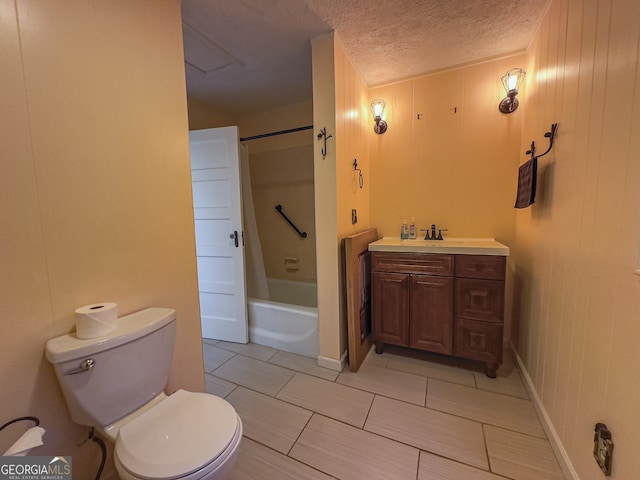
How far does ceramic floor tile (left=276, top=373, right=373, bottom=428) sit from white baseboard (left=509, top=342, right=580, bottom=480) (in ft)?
2.97

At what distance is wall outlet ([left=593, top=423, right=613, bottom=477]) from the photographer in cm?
87

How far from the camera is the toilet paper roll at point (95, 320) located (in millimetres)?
913

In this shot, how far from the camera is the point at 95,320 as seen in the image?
927 mm

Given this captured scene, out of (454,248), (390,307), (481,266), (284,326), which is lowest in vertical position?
(284,326)

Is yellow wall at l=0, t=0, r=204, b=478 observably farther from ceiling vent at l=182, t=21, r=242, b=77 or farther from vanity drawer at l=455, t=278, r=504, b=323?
vanity drawer at l=455, t=278, r=504, b=323

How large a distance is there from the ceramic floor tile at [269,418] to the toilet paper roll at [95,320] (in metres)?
0.96

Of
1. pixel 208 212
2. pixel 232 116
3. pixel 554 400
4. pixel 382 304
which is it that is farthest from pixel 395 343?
pixel 232 116

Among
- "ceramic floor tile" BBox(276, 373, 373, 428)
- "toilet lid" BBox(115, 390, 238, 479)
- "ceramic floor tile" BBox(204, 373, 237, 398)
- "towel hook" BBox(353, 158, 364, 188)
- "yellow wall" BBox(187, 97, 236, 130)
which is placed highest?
"yellow wall" BBox(187, 97, 236, 130)

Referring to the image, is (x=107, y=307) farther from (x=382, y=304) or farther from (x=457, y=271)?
(x=457, y=271)

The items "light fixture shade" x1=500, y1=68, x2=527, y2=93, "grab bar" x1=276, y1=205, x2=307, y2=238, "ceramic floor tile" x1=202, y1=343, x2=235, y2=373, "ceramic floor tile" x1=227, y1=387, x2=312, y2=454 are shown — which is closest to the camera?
"ceramic floor tile" x1=227, y1=387, x2=312, y2=454

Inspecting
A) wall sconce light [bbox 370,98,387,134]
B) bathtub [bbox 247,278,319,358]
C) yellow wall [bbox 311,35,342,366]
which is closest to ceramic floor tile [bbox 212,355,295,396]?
bathtub [bbox 247,278,319,358]

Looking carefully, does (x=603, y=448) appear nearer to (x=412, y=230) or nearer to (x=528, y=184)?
(x=528, y=184)

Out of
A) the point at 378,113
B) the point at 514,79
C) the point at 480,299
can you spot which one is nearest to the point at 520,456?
the point at 480,299
